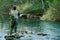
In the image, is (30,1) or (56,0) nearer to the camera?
(56,0)

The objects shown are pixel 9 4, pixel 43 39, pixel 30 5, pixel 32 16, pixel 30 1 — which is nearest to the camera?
pixel 43 39

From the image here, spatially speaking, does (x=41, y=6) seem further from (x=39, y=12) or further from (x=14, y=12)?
(x=14, y=12)

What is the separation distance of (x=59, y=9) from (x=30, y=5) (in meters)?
10.2

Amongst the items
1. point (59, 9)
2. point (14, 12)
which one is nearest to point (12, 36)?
point (14, 12)

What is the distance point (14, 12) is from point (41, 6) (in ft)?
94.8

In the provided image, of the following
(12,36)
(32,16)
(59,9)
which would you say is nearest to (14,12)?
(12,36)

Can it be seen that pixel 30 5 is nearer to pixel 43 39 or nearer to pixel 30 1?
pixel 30 1

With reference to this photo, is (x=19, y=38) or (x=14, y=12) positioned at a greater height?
(x=14, y=12)

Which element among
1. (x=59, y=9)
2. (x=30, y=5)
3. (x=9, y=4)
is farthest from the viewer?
(x=9, y=4)

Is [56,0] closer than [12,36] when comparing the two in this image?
No

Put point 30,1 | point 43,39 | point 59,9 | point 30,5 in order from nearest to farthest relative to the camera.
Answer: point 43,39, point 59,9, point 30,5, point 30,1

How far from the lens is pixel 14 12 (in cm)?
1961

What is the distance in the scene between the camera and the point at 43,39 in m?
18.9

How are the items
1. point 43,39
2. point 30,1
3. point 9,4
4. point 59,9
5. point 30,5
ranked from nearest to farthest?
point 43,39 → point 59,9 → point 30,5 → point 30,1 → point 9,4
